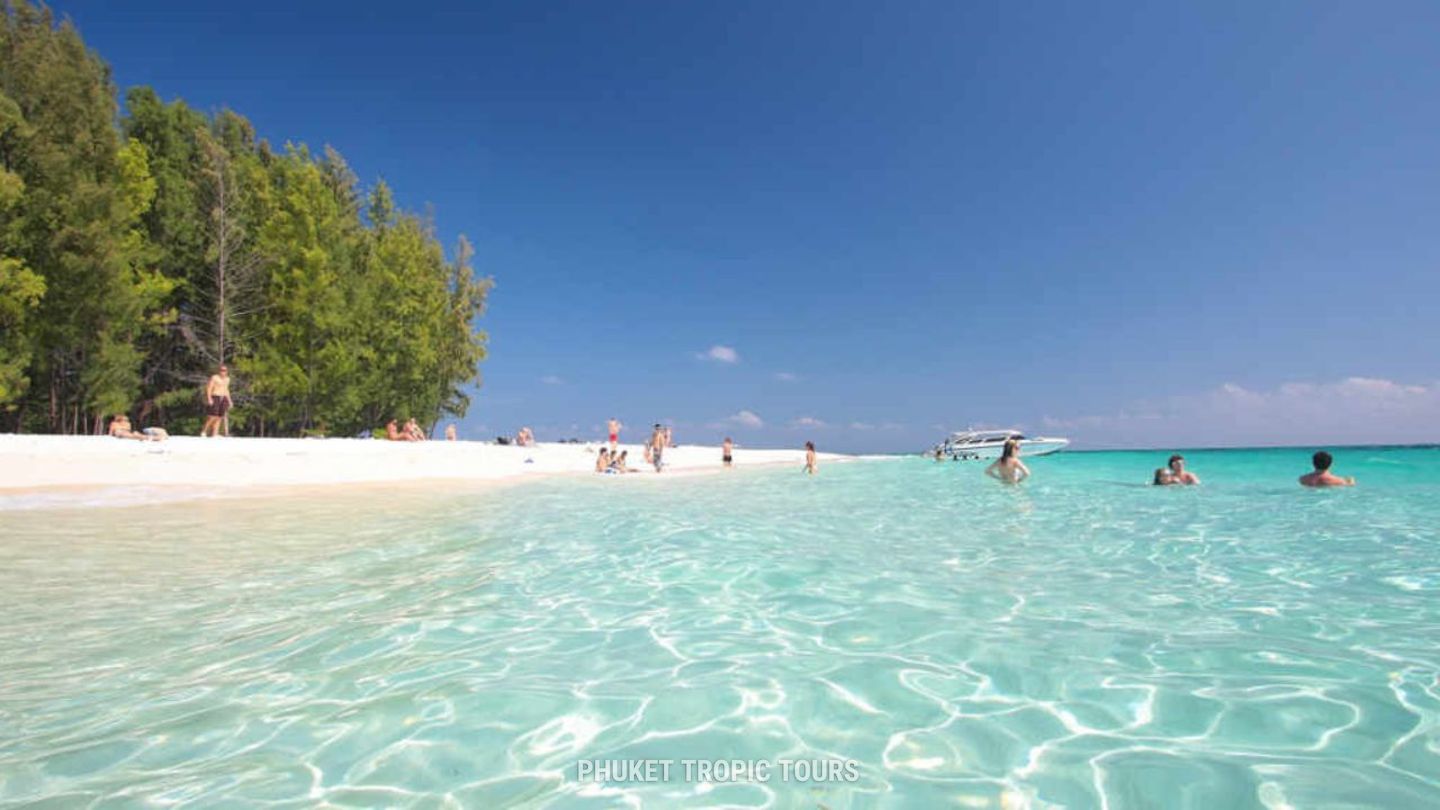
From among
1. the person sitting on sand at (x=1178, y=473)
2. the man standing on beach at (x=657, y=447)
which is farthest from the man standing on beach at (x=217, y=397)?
the person sitting on sand at (x=1178, y=473)

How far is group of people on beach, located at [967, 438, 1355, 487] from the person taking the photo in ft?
60.6

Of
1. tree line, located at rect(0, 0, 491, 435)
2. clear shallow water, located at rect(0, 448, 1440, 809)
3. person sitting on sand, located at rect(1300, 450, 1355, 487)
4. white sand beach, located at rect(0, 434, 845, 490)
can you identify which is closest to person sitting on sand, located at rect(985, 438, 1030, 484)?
person sitting on sand, located at rect(1300, 450, 1355, 487)

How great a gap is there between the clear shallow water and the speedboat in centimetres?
4547

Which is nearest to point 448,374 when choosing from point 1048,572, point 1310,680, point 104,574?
point 104,574

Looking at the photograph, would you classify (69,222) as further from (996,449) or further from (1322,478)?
(996,449)

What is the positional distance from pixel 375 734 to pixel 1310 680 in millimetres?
5432

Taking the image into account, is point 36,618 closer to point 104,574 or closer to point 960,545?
point 104,574

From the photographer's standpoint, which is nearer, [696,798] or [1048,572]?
[696,798]

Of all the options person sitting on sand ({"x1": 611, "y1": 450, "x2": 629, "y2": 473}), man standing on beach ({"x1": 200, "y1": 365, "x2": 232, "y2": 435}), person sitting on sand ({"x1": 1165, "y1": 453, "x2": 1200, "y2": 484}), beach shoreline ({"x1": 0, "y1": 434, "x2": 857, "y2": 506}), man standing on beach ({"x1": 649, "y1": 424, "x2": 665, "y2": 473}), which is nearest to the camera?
beach shoreline ({"x1": 0, "y1": 434, "x2": 857, "y2": 506})

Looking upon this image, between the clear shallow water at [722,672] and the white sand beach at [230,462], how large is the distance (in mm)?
11244

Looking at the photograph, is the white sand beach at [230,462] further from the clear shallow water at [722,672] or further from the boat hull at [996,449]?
the boat hull at [996,449]

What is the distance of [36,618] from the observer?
214 inches

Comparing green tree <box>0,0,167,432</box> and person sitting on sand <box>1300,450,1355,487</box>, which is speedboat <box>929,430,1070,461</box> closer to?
person sitting on sand <box>1300,450,1355,487</box>

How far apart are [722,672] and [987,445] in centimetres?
5527
